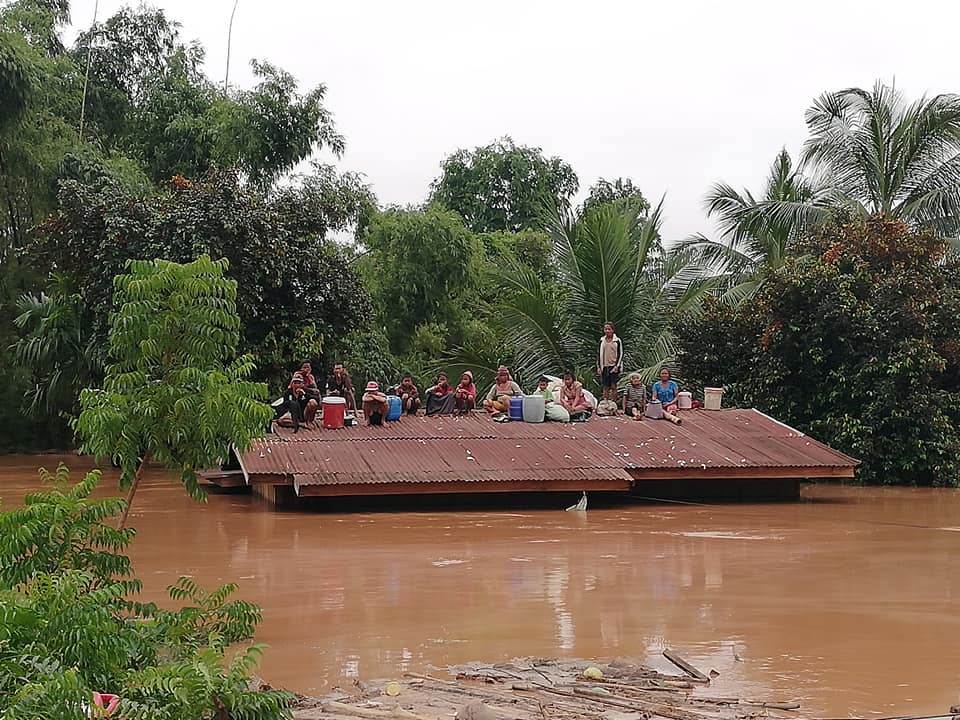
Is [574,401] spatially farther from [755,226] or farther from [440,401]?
[755,226]

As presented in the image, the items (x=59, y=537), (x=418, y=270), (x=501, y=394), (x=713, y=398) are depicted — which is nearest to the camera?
(x=59, y=537)

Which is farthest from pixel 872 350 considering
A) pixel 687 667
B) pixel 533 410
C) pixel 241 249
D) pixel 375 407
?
pixel 687 667

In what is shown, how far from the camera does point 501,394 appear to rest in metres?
18.0

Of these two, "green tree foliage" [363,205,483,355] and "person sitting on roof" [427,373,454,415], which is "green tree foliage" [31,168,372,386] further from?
"green tree foliage" [363,205,483,355]

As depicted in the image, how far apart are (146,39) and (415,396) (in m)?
15.2

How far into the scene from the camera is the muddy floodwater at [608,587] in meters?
7.43

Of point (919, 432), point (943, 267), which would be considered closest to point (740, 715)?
point (919, 432)

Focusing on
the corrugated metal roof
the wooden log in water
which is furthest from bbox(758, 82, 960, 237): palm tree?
Result: the wooden log in water

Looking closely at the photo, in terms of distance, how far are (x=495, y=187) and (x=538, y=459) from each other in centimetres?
2369

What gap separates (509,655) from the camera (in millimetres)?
7633

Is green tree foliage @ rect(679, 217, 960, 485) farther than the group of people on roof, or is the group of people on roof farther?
green tree foliage @ rect(679, 217, 960, 485)

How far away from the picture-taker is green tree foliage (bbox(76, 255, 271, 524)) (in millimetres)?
7438

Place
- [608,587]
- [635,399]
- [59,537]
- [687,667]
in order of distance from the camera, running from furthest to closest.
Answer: [635,399]
[608,587]
[687,667]
[59,537]

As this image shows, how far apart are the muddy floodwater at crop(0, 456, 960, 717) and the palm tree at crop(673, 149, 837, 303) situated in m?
9.18
